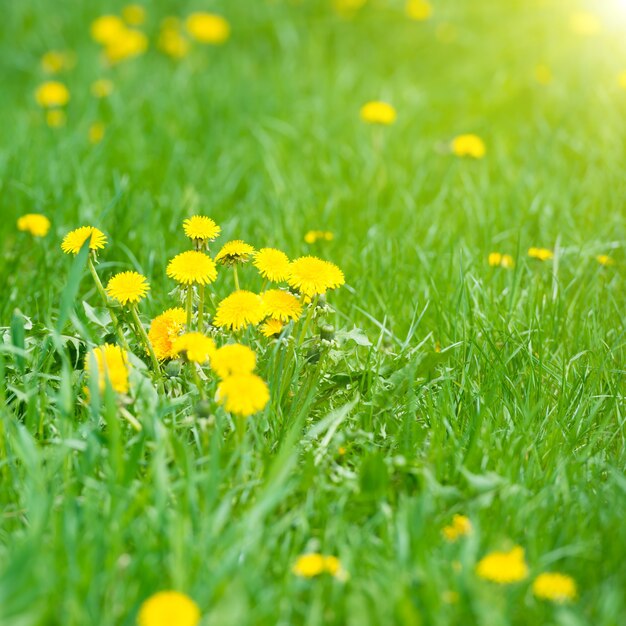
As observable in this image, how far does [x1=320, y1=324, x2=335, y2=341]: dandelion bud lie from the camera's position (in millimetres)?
1810

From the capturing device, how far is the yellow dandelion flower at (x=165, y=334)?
6.06ft

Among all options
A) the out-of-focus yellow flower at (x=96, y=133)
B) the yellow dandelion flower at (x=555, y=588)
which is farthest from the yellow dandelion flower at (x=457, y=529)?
the out-of-focus yellow flower at (x=96, y=133)

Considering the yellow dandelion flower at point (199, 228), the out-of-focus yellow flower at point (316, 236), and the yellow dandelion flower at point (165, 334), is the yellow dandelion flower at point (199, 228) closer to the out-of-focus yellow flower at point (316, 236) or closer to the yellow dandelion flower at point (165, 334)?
the yellow dandelion flower at point (165, 334)

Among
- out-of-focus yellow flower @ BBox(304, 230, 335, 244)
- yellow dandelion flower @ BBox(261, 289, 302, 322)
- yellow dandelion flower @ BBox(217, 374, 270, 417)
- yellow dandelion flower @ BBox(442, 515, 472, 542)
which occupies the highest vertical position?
yellow dandelion flower @ BBox(261, 289, 302, 322)

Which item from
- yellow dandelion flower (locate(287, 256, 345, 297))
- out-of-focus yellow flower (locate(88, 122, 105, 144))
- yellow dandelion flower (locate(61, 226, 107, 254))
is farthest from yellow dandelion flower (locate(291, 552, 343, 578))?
out-of-focus yellow flower (locate(88, 122, 105, 144))

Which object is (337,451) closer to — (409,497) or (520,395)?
(409,497)

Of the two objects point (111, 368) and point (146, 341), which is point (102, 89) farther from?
point (111, 368)

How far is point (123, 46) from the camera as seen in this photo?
4199 millimetres

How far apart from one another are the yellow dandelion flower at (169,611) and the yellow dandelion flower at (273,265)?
763 mm

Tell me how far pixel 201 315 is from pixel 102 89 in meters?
2.42

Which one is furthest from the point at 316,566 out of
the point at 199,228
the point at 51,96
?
the point at 51,96

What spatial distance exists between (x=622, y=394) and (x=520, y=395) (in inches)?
10.0

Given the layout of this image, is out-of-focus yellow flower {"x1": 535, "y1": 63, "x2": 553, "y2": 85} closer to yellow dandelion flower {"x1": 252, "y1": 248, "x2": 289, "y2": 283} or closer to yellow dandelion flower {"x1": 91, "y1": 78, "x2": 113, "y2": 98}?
yellow dandelion flower {"x1": 91, "y1": 78, "x2": 113, "y2": 98}

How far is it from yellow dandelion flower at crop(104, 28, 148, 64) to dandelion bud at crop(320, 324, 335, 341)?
9.31 ft
